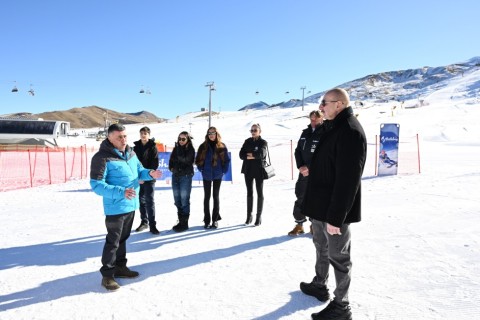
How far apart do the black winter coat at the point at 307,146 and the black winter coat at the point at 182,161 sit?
1915 millimetres

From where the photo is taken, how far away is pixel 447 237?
16.3 ft

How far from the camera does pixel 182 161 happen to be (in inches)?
227

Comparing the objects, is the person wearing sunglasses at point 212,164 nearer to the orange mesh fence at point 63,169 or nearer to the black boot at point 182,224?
the black boot at point 182,224

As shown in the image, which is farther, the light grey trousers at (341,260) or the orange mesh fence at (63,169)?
the orange mesh fence at (63,169)

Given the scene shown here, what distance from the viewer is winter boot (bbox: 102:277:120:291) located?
3.46m

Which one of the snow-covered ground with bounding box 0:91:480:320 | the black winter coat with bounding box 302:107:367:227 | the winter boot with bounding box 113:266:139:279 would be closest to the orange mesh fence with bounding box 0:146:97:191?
the snow-covered ground with bounding box 0:91:480:320

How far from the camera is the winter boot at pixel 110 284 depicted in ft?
11.3

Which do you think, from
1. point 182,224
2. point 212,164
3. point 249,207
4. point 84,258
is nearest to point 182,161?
point 212,164

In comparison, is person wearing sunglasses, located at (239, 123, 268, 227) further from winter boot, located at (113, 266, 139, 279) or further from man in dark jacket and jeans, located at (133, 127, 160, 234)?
winter boot, located at (113, 266, 139, 279)

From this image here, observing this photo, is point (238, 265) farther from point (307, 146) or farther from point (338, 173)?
point (338, 173)

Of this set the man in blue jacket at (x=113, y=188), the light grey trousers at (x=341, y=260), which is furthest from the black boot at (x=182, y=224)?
the light grey trousers at (x=341, y=260)

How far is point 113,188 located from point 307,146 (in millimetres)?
2740

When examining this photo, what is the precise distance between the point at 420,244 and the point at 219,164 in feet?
11.1

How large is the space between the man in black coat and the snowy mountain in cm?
11371
